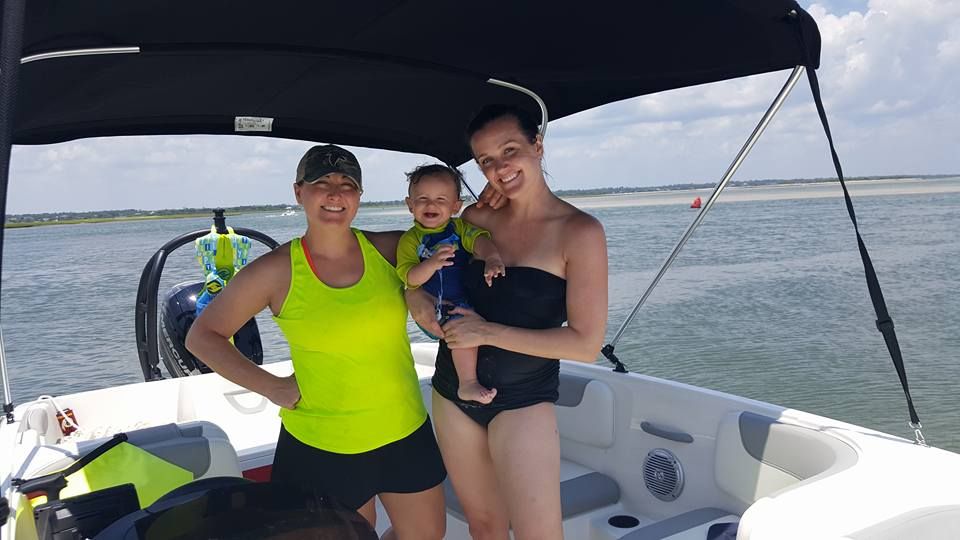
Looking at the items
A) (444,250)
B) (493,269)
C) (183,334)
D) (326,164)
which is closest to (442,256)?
(444,250)

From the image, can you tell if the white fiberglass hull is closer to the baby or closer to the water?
the baby

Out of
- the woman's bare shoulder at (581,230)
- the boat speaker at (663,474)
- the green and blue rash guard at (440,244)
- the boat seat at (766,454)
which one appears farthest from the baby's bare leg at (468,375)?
the boat speaker at (663,474)

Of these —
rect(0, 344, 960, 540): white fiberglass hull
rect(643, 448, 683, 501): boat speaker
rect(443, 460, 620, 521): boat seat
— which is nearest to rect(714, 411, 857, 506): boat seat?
rect(0, 344, 960, 540): white fiberglass hull

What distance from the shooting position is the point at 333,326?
1633 millimetres

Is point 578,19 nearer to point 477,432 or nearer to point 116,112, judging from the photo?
point 477,432

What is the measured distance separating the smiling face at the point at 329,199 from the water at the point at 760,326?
6.98 m

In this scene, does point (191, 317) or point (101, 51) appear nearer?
point (101, 51)

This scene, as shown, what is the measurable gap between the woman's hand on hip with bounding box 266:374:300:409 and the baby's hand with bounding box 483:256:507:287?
54 centimetres

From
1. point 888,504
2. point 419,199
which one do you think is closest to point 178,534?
point 419,199

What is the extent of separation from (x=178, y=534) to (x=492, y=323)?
751mm

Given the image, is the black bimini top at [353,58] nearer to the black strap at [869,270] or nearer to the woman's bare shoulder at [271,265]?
the black strap at [869,270]

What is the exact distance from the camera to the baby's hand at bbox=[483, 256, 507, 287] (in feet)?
5.36

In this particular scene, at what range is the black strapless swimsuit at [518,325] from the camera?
164 cm

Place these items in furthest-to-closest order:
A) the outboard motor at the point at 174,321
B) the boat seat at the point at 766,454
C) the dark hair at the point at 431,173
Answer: the outboard motor at the point at 174,321, the boat seat at the point at 766,454, the dark hair at the point at 431,173
